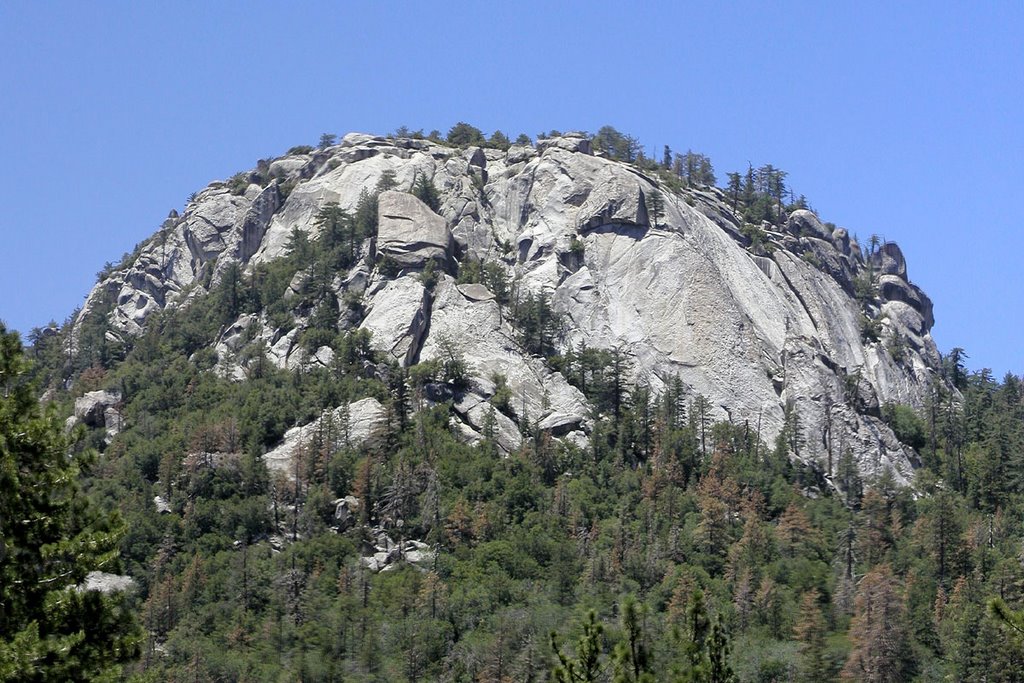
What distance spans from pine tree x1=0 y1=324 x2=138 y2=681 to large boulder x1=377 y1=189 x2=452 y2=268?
117m

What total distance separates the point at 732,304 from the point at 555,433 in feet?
90.2

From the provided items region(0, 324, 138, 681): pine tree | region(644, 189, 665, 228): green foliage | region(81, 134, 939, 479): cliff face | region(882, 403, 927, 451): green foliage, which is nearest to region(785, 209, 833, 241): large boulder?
region(81, 134, 939, 479): cliff face

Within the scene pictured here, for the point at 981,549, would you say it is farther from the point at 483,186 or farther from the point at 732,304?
the point at 483,186

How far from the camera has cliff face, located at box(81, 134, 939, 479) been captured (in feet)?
446

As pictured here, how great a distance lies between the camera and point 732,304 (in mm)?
142750

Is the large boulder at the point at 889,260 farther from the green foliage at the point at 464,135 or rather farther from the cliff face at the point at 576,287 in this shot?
the green foliage at the point at 464,135

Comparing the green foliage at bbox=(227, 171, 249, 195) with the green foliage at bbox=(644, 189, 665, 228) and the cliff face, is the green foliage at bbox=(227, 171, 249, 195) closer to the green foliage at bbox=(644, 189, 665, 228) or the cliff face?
the cliff face

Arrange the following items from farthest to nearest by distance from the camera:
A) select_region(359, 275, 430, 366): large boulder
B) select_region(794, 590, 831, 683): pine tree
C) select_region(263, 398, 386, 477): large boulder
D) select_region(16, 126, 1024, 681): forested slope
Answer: select_region(359, 275, 430, 366): large boulder, select_region(263, 398, 386, 477): large boulder, select_region(16, 126, 1024, 681): forested slope, select_region(794, 590, 831, 683): pine tree

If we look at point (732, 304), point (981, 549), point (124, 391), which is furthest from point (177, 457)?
point (981, 549)

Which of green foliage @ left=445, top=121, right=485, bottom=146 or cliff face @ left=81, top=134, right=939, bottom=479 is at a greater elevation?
green foliage @ left=445, top=121, right=485, bottom=146

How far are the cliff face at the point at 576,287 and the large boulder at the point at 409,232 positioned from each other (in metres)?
0.23

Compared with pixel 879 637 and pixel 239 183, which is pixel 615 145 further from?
pixel 879 637

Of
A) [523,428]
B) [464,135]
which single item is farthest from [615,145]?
[523,428]

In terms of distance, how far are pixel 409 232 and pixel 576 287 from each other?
66.9 ft
